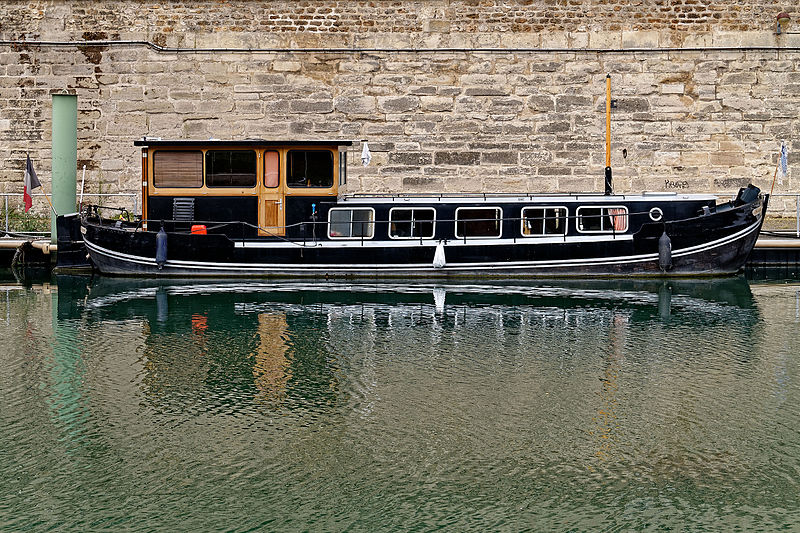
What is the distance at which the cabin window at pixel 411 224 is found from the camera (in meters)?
19.1

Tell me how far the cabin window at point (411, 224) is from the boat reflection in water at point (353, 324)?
3.98ft

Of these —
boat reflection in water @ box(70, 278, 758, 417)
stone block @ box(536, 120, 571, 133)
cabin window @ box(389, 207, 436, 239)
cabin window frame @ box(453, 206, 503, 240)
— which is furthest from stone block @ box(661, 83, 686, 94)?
cabin window @ box(389, 207, 436, 239)

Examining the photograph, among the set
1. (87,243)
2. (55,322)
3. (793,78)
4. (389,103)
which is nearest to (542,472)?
(55,322)

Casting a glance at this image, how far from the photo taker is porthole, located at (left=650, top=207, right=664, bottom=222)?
18922mm

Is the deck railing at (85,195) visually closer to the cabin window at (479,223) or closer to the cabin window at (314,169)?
the cabin window at (314,169)

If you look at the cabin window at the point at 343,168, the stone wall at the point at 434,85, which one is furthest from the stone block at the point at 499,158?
the cabin window at the point at 343,168

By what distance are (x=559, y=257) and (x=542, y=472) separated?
37.0ft

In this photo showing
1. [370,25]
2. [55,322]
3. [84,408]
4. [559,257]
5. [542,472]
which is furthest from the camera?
[370,25]

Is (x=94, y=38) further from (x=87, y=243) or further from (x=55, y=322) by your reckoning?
(x=55, y=322)

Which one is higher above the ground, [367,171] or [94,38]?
[94,38]

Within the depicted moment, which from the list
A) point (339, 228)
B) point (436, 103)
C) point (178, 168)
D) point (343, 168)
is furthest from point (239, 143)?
point (436, 103)

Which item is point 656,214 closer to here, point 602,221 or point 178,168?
point 602,221

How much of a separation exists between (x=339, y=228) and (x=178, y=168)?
3.00 metres

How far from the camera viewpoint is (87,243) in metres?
19.4
